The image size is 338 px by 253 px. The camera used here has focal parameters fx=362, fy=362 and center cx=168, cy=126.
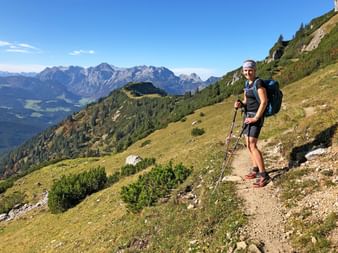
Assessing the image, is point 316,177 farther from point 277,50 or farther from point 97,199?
point 277,50

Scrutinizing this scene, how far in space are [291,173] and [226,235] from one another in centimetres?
389

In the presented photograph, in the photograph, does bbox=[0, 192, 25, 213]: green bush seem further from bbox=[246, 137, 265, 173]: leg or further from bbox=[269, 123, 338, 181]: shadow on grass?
bbox=[246, 137, 265, 173]: leg

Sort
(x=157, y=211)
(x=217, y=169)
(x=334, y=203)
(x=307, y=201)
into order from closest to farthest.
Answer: (x=334, y=203) → (x=307, y=201) → (x=157, y=211) → (x=217, y=169)

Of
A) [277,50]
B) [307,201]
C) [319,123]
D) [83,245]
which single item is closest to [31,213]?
[83,245]

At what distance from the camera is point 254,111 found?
462 inches

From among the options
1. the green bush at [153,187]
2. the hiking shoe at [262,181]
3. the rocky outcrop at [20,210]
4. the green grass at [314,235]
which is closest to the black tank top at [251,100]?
the hiking shoe at [262,181]

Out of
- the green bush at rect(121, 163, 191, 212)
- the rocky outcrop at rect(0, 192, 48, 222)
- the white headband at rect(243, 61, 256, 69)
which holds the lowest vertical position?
the rocky outcrop at rect(0, 192, 48, 222)

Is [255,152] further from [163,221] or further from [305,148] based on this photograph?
[163,221]

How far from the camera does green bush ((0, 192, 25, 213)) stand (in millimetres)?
41166

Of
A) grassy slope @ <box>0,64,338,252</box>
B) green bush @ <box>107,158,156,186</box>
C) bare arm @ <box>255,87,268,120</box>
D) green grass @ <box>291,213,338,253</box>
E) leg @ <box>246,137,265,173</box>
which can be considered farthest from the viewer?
green bush @ <box>107,158,156,186</box>

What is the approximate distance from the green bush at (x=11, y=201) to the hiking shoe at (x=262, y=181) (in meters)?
36.4

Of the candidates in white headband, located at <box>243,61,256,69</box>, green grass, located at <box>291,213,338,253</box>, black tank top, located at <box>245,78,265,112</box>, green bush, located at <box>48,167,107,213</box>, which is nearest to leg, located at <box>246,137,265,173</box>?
black tank top, located at <box>245,78,265,112</box>

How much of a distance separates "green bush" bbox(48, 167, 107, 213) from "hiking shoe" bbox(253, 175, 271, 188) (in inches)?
756

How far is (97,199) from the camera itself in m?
25.0
